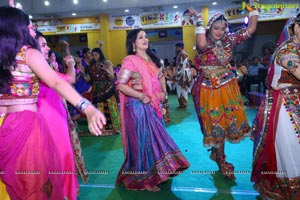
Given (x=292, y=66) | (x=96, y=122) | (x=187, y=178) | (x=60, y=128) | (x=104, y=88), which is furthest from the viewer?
(x=104, y=88)

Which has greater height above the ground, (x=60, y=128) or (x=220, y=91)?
(x=220, y=91)

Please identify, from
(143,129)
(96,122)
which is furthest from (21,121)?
(143,129)

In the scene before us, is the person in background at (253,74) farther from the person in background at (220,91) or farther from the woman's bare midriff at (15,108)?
the woman's bare midriff at (15,108)

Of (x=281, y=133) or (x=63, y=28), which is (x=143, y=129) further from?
(x=63, y=28)

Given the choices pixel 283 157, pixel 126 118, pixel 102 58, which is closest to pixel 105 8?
pixel 102 58

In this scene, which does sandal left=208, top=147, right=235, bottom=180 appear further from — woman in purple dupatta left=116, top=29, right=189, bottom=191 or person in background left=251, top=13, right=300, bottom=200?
person in background left=251, top=13, right=300, bottom=200

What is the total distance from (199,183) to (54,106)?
1719 millimetres

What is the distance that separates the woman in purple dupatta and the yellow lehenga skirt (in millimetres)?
455

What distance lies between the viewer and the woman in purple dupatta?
9.84ft

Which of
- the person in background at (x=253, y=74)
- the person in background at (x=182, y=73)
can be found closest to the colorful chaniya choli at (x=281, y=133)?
the person in background at (x=182, y=73)

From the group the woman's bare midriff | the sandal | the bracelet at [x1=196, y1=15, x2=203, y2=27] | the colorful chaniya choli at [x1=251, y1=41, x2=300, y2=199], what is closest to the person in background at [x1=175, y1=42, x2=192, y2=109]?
the bracelet at [x1=196, y1=15, x2=203, y2=27]

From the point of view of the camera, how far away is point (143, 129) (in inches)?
120

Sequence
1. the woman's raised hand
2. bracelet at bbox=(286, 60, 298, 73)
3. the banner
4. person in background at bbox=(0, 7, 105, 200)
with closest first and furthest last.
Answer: the woman's raised hand < person in background at bbox=(0, 7, 105, 200) < bracelet at bbox=(286, 60, 298, 73) < the banner

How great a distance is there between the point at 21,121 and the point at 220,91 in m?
2.13
